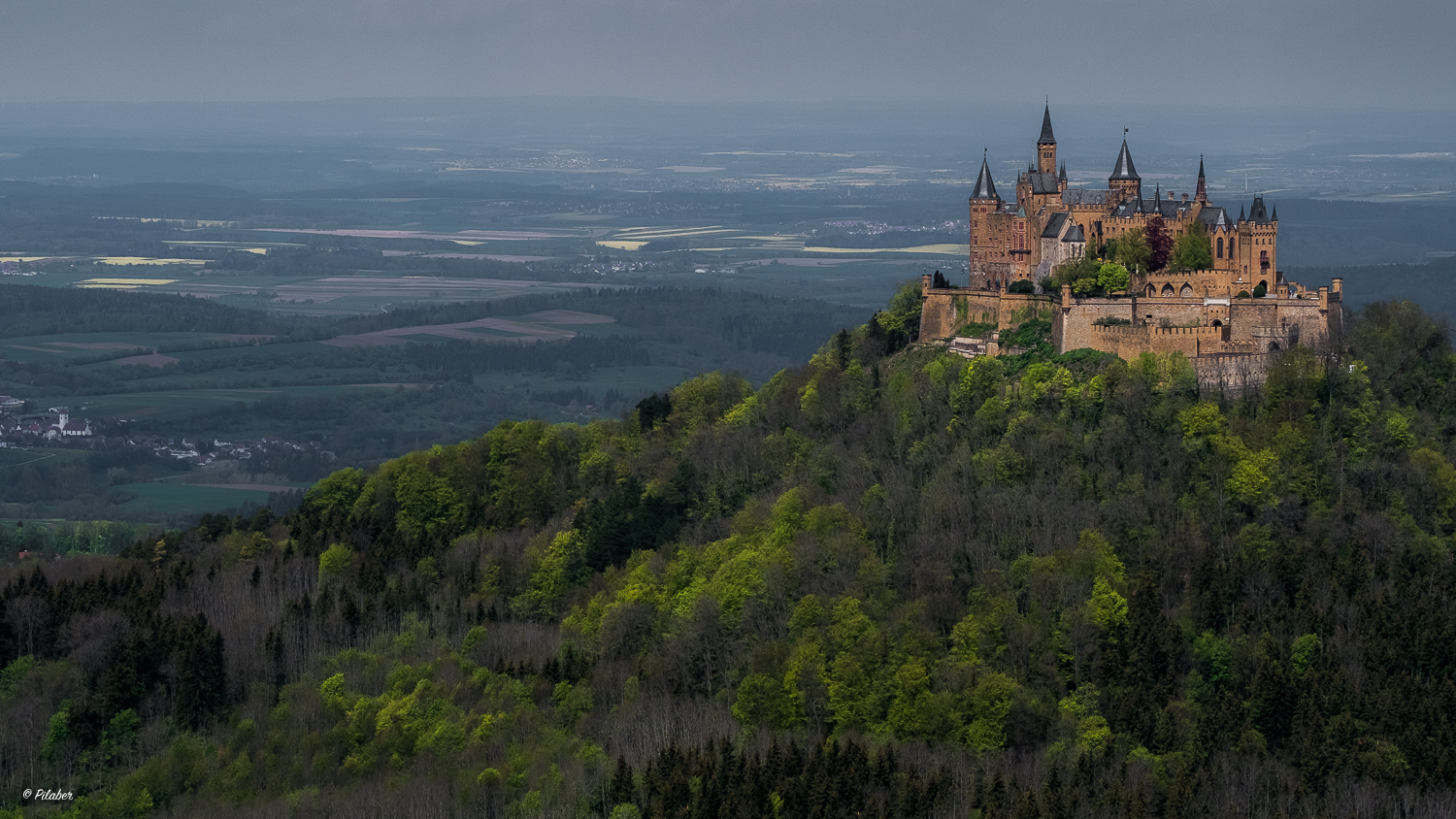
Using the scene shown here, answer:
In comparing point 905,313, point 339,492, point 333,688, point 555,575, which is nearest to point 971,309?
point 905,313

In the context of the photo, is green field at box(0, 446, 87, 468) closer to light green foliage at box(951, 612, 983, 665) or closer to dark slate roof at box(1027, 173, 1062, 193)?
dark slate roof at box(1027, 173, 1062, 193)

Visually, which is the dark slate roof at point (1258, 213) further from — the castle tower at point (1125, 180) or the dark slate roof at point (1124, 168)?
the dark slate roof at point (1124, 168)

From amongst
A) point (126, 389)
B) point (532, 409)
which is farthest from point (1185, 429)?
point (126, 389)

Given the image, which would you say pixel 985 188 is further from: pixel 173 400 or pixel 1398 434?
pixel 173 400

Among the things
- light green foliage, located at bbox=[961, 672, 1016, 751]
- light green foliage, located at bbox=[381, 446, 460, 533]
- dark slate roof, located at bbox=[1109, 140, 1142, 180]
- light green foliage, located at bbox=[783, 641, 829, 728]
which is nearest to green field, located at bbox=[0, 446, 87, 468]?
light green foliage, located at bbox=[381, 446, 460, 533]

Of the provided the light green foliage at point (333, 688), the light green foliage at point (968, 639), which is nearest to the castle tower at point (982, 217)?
the light green foliage at point (968, 639)
